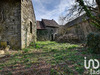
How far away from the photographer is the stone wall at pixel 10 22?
4789 millimetres

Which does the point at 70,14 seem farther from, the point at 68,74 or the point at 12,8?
the point at 68,74

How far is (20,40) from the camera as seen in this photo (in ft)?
15.8

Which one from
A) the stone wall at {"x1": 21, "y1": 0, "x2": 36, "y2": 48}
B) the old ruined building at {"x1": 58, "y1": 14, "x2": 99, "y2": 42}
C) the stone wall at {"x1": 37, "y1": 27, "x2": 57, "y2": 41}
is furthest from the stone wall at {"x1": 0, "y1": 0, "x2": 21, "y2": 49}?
the stone wall at {"x1": 37, "y1": 27, "x2": 57, "y2": 41}

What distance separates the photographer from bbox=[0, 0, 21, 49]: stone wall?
479 centimetres

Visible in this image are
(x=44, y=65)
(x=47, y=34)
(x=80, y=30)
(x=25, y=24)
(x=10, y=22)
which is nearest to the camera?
(x=44, y=65)

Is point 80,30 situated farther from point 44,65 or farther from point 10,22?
point 44,65

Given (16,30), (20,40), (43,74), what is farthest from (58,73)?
(16,30)

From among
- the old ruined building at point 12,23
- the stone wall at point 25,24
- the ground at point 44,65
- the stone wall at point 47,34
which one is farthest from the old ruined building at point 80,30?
the ground at point 44,65

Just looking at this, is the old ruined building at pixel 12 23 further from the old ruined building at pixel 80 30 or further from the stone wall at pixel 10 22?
the old ruined building at pixel 80 30

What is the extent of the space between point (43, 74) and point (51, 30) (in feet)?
54.9

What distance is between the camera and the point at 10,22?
484 cm

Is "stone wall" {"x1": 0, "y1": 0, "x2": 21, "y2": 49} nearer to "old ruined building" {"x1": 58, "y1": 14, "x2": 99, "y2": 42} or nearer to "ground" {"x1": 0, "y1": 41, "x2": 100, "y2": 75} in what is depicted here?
"ground" {"x1": 0, "y1": 41, "x2": 100, "y2": 75}

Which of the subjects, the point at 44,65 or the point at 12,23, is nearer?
the point at 44,65

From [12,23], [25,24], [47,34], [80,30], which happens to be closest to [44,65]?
[12,23]
